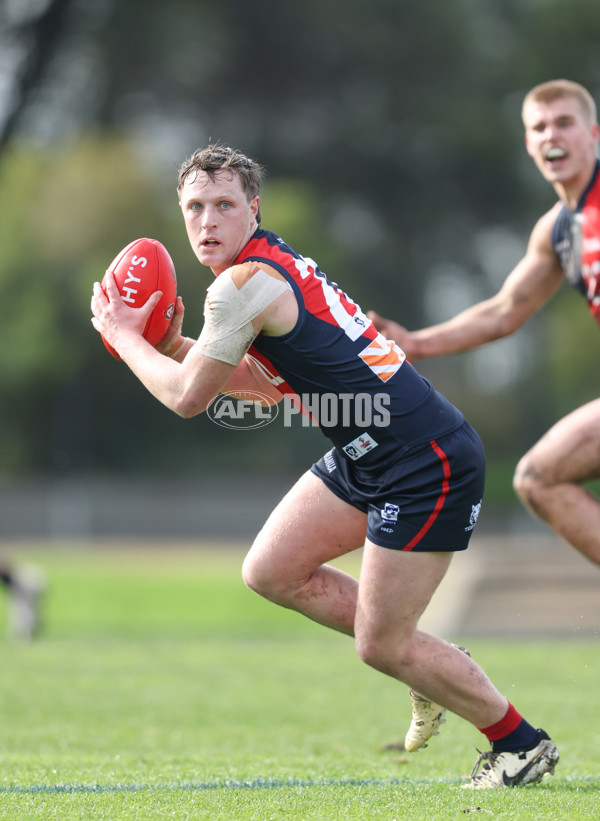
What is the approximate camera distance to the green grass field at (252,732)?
3.76 m

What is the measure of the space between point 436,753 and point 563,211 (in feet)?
8.51

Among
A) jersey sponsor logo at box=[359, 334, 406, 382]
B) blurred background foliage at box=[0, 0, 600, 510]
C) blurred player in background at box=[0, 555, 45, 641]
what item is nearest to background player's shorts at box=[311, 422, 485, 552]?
jersey sponsor logo at box=[359, 334, 406, 382]

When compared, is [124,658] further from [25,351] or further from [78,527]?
[25,351]

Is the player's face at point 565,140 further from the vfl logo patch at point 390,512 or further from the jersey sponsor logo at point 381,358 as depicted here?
the vfl logo patch at point 390,512

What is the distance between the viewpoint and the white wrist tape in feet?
12.5

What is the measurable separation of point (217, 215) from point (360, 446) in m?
0.96

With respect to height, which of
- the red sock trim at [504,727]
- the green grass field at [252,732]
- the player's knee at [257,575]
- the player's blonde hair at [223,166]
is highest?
the player's blonde hair at [223,166]

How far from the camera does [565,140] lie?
4.99 meters

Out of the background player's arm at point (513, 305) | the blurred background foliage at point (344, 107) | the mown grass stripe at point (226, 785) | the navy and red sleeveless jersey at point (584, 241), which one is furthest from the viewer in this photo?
the blurred background foliage at point (344, 107)

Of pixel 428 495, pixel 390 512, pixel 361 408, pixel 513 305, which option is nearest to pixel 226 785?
pixel 390 512

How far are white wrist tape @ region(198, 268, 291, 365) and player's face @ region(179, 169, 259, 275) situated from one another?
209mm

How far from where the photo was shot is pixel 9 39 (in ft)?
135

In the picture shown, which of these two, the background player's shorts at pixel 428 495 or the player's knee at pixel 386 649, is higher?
the background player's shorts at pixel 428 495

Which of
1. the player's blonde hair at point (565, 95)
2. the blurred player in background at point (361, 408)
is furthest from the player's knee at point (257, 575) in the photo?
the player's blonde hair at point (565, 95)
